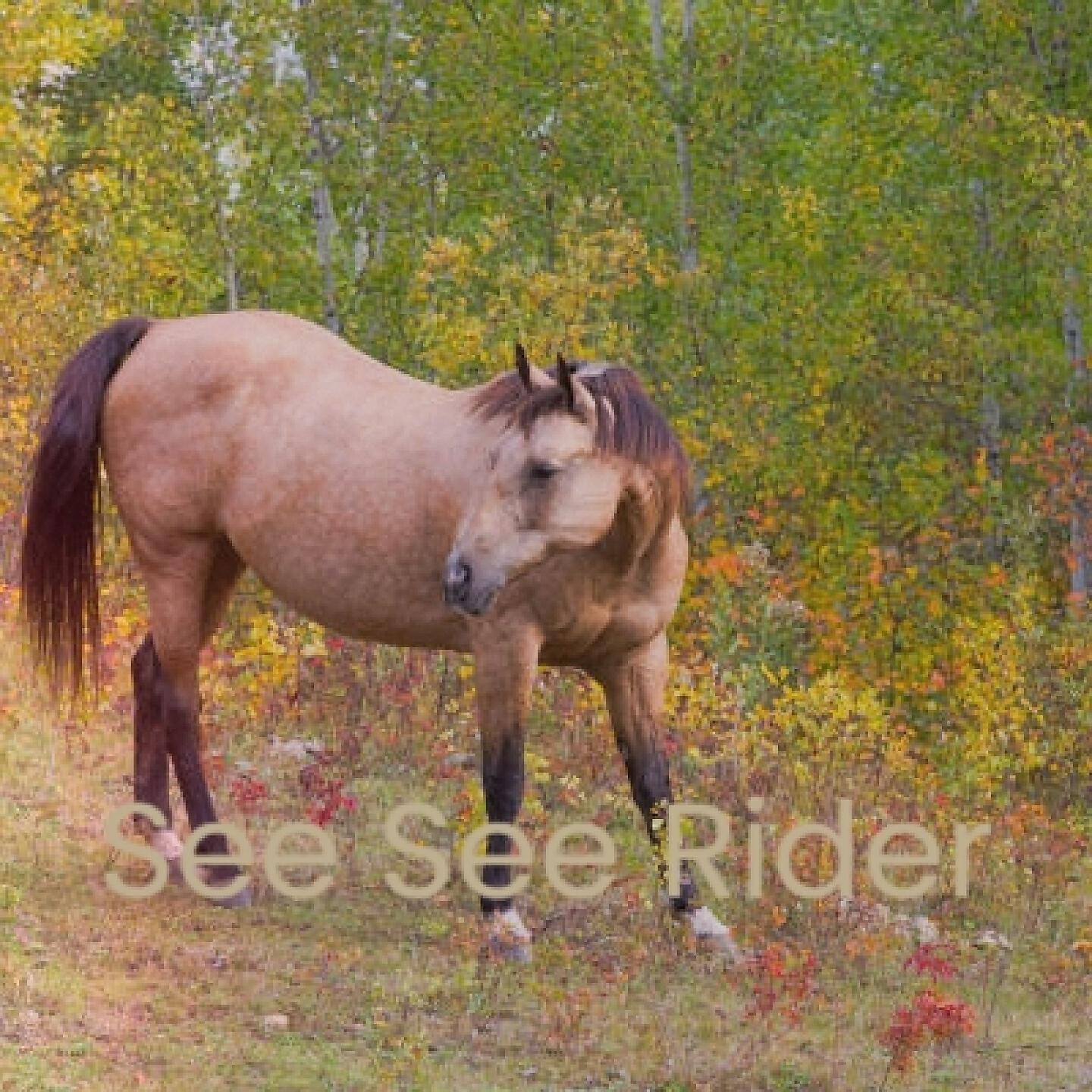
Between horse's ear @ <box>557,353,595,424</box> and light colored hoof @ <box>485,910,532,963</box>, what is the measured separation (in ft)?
5.41

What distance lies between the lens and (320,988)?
5871 mm

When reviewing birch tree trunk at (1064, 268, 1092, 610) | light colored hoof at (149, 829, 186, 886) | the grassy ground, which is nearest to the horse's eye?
the grassy ground

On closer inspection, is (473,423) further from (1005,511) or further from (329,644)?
(1005,511)

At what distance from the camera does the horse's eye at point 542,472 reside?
5680 millimetres

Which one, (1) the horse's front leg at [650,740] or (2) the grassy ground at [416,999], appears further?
(1) the horse's front leg at [650,740]

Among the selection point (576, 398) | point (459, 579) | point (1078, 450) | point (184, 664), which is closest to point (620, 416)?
point (576, 398)

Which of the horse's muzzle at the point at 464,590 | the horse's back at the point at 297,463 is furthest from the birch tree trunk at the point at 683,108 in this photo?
the horse's muzzle at the point at 464,590

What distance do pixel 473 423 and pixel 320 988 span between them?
73.3 inches

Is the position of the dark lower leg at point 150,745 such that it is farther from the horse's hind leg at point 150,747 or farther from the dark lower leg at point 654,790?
Result: the dark lower leg at point 654,790

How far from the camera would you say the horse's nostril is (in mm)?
5641

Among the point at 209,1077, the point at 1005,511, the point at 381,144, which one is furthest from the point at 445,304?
the point at 209,1077

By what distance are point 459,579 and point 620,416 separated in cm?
72

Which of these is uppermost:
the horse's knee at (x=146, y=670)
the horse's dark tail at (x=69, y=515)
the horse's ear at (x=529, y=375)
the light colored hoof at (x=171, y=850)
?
the horse's ear at (x=529, y=375)

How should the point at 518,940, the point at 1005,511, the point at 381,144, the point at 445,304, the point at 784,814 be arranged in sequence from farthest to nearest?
the point at 381,144
the point at 1005,511
the point at 445,304
the point at 784,814
the point at 518,940
